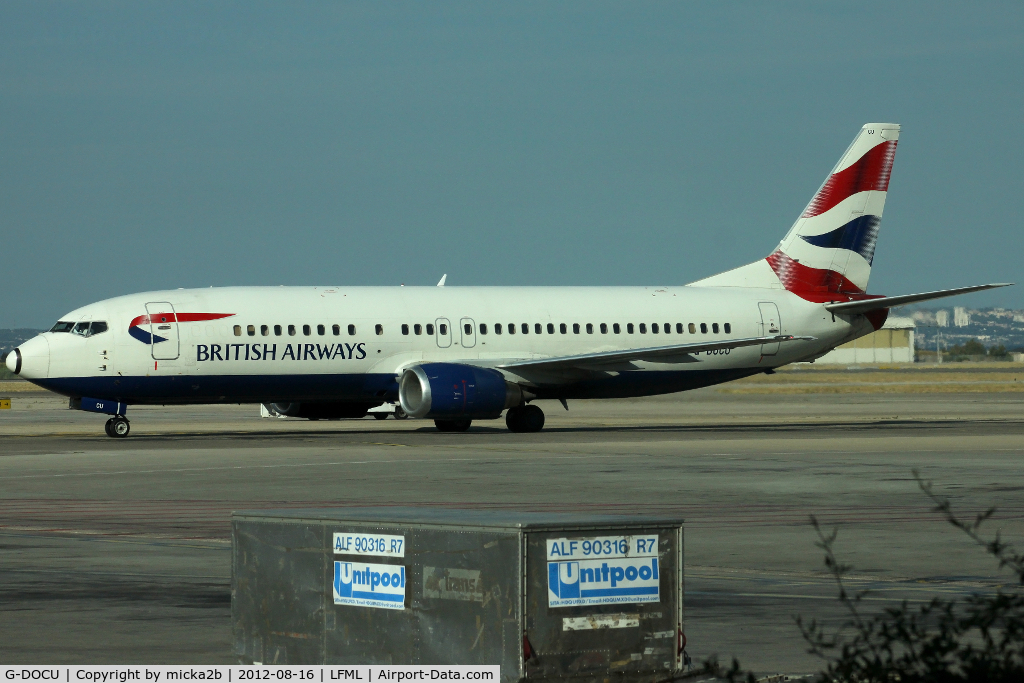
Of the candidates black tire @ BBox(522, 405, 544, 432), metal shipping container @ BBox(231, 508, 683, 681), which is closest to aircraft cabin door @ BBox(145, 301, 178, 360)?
black tire @ BBox(522, 405, 544, 432)

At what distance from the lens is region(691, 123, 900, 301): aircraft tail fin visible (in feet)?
150

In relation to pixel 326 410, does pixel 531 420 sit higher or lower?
lower

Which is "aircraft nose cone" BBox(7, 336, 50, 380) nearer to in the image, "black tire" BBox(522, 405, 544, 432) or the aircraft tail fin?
"black tire" BBox(522, 405, 544, 432)

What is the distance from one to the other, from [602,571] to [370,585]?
1304 mm

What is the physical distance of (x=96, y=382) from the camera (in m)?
37.2

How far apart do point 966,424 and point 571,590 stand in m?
38.4

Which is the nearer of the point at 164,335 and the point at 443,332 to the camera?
the point at 164,335

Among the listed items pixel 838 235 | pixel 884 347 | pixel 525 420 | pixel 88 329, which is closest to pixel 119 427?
pixel 88 329

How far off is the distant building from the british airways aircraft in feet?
438

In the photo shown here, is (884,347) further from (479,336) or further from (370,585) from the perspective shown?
(370,585)

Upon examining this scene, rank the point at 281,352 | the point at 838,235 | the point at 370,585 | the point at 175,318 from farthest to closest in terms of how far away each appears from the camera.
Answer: the point at 838,235, the point at 281,352, the point at 175,318, the point at 370,585

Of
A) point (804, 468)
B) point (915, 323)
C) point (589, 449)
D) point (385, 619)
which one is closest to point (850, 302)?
point (589, 449)

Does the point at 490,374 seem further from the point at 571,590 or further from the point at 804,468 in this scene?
the point at 571,590

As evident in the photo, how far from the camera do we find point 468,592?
7805 millimetres
